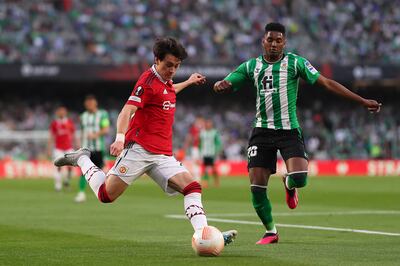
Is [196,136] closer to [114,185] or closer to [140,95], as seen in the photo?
[114,185]

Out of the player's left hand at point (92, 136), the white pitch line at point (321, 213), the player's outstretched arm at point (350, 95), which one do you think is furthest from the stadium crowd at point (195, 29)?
the player's outstretched arm at point (350, 95)

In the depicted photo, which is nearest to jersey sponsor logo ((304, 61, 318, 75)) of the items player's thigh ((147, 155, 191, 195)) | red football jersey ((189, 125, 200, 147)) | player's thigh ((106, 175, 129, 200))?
player's thigh ((147, 155, 191, 195))

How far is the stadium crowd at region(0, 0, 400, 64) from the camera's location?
4462 cm

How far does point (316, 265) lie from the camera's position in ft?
31.0

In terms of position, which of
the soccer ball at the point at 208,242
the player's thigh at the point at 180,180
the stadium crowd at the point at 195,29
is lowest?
the soccer ball at the point at 208,242

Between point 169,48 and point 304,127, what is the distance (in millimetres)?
40171

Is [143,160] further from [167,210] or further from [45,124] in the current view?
[45,124]

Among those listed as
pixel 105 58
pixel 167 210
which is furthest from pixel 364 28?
pixel 167 210

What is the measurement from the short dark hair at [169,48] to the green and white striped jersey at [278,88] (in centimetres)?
174

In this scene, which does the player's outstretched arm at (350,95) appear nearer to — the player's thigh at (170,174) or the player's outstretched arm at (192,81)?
the player's outstretched arm at (192,81)

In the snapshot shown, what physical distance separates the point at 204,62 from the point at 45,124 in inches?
321

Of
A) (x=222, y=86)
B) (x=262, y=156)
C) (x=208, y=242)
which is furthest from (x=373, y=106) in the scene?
(x=208, y=242)

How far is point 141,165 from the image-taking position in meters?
10.5

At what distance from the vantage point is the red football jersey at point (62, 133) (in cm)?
3016
